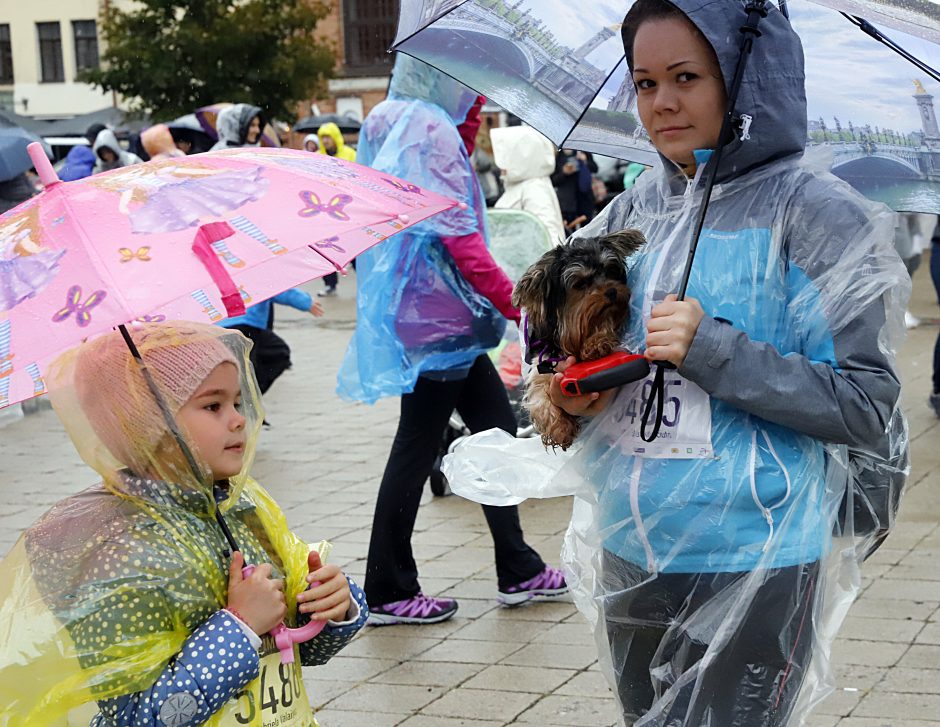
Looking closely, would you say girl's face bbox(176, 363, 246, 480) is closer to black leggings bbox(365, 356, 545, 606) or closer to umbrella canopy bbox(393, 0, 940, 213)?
umbrella canopy bbox(393, 0, 940, 213)

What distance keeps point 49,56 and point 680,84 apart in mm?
50172

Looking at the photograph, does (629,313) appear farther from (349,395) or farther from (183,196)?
(349,395)

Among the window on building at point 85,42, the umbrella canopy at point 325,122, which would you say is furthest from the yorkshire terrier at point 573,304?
the window on building at point 85,42

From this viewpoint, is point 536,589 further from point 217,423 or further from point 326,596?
point 217,423

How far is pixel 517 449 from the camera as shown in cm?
299

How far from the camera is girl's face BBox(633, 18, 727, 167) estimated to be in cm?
253

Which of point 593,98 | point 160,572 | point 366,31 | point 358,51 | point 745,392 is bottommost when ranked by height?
point 358,51

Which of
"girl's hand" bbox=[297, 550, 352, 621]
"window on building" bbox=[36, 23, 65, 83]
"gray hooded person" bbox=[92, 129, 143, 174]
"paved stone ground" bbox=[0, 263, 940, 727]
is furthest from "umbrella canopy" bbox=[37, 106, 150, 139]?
"girl's hand" bbox=[297, 550, 352, 621]

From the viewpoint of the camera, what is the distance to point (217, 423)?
262cm

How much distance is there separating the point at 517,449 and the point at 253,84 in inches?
1279

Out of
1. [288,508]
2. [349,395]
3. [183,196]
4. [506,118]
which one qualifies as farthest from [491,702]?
[506,118]

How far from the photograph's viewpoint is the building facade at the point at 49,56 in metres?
48.4

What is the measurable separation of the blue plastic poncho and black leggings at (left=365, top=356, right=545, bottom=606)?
0.40 ft

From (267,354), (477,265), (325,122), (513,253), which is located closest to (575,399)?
(477,265)
